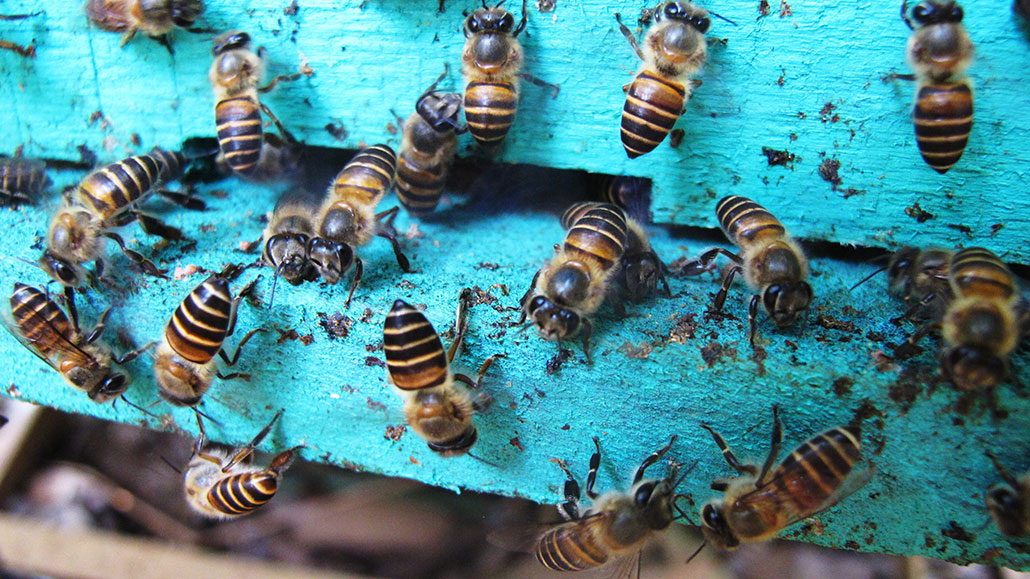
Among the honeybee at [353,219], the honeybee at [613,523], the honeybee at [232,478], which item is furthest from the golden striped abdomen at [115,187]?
the honeybee at [613,523]

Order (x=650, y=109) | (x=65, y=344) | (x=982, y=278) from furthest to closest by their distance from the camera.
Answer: (x=65, y=344)
(x=650, y=109)
(x=982, y=278)

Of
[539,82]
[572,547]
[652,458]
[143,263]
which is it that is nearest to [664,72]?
[539,82]

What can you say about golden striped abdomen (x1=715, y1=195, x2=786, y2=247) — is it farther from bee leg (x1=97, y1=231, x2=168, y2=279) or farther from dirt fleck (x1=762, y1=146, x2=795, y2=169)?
bee leg (x1=97, y1=231, x2=168, y2=279)

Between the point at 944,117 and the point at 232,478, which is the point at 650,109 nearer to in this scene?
the point at 944,117

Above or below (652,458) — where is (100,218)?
above

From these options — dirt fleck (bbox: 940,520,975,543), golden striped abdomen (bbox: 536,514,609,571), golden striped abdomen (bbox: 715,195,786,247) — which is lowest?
golden striped abdomen (bbox: 536,514,609,571)

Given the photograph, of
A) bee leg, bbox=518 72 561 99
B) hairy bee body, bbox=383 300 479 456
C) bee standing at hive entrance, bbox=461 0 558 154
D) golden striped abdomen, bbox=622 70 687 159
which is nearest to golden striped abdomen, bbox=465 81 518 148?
bee standing at hive entrance, bbox=461 0 558 154

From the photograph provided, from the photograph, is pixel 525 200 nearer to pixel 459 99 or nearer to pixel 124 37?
pixel 459 99
